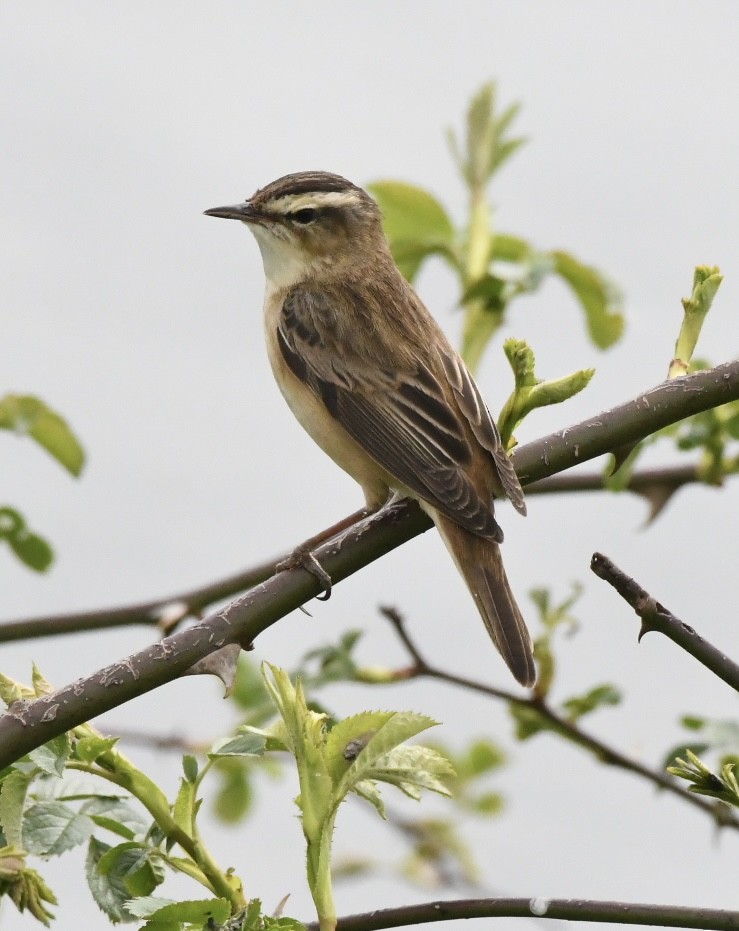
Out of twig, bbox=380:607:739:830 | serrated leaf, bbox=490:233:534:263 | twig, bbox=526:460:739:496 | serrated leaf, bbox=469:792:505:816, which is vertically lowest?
twig, bbox=380:607:739:830

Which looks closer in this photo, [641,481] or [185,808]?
[185,808]

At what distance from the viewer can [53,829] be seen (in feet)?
6.20

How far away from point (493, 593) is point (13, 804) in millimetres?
1718

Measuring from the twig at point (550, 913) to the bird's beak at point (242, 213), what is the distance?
3.19m

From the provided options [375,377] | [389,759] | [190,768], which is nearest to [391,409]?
[375,377]

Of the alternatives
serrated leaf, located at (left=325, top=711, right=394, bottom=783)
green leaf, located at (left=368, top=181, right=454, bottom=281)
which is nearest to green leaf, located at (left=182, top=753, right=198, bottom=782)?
serrated leaf, located at (left=325, top=711, right=394, bottom=783)

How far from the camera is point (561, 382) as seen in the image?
232 cm

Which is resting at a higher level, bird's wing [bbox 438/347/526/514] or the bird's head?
the bird's head

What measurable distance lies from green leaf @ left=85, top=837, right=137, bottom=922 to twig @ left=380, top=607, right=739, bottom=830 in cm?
97

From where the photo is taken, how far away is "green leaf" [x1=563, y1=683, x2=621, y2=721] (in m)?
3.09

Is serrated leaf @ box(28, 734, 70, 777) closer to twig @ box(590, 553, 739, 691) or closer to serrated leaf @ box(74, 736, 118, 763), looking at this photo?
serrated leaf @ box(74, 736, 118, 763)

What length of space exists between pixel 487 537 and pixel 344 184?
2.04 m

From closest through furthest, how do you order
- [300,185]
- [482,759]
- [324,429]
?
1. [324,429]
2. [482,759]
3. [300,185]

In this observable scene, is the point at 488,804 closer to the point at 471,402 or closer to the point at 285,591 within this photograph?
the point at 471,402
